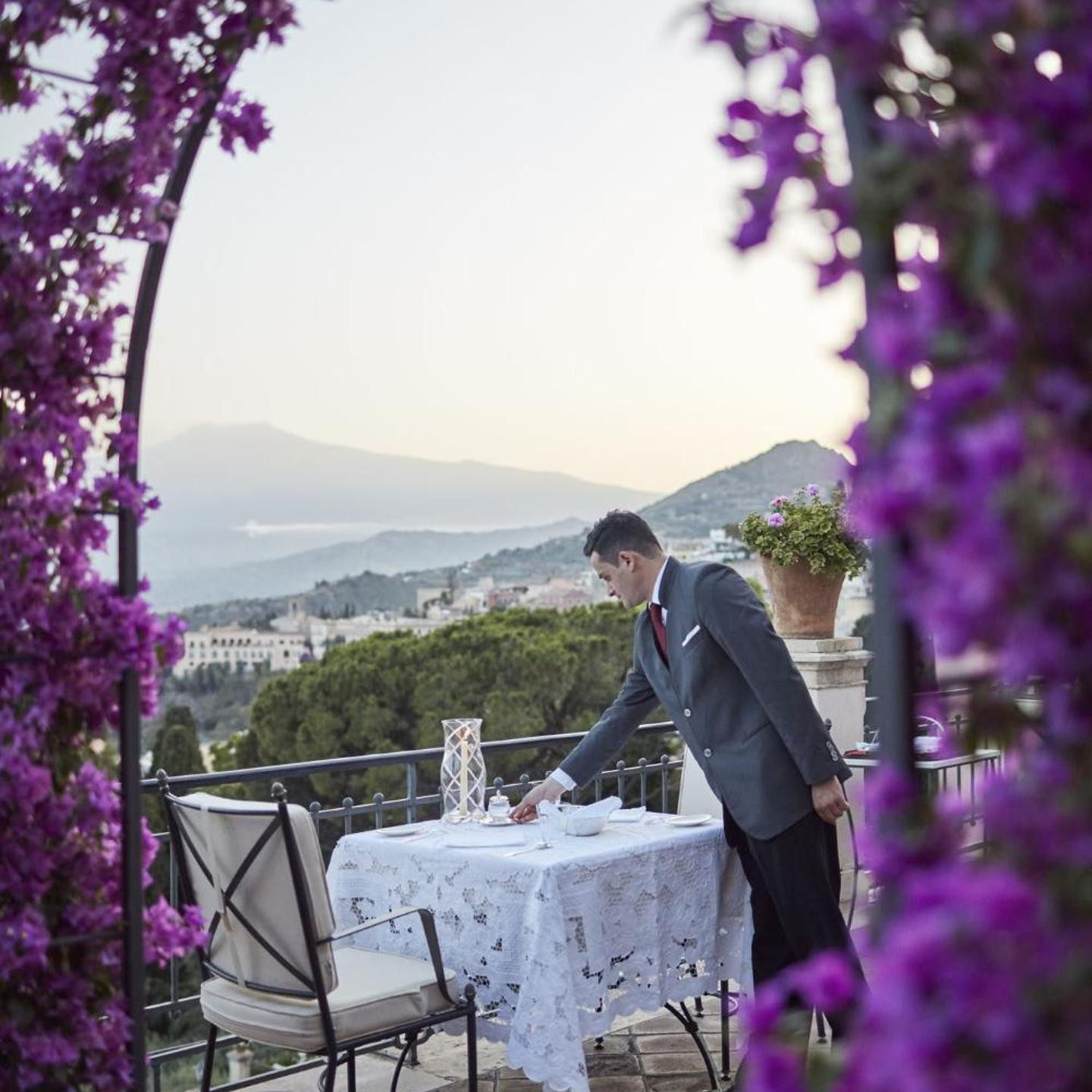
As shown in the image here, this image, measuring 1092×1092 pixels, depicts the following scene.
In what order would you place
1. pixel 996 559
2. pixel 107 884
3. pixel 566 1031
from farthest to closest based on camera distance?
pixel 566 1031 < pixel 107 884 < pixel 996 559

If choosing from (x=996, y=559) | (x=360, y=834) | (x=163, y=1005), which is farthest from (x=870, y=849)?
(x=163, y=1005)

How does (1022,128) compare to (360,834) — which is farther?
(360,834)

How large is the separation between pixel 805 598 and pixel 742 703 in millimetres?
2515

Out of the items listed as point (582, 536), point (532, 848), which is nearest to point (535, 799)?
point (532, 848)

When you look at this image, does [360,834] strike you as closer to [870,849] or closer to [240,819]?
[240,819]

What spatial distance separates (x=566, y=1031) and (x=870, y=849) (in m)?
2.50

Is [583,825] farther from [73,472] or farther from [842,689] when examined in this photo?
[842,689]

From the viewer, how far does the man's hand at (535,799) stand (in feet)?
13.4

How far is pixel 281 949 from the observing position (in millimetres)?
3318

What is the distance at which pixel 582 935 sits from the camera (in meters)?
3.56

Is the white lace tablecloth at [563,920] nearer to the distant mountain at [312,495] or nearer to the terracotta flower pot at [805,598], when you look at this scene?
the terracotta flower pot at [805,598]

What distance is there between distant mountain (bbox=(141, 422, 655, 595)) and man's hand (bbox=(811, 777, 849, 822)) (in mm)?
18793

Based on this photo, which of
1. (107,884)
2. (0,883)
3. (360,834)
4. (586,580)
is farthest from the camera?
(586,580)

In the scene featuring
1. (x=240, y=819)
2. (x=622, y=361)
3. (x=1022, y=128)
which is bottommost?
(x=240, y=819)
